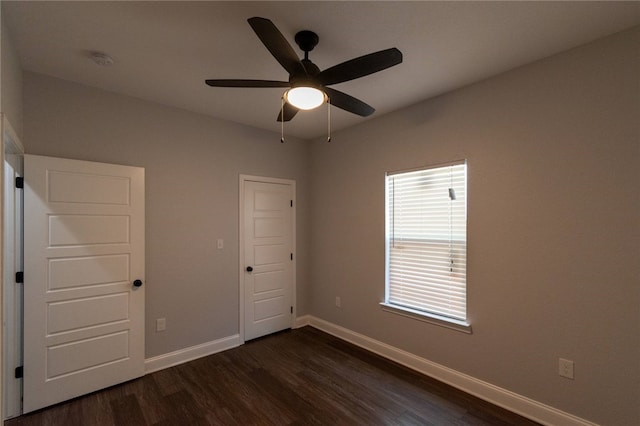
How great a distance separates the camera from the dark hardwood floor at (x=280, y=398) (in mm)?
2201

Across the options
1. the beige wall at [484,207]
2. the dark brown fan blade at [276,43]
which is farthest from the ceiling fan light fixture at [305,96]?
the beige wall at [484,207]

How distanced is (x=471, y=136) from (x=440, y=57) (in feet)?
2.56

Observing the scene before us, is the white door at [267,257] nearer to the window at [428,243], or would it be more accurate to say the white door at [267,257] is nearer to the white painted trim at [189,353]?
the white painted trim at [189,353]

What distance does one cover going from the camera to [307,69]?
1723mm

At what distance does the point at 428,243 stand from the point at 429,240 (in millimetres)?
32

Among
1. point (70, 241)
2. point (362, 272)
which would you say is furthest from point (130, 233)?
point (362, 272)

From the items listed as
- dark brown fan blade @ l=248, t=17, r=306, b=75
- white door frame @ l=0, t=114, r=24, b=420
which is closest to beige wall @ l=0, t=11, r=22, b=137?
white door frame @ l=0, t=114, r=24, b=420

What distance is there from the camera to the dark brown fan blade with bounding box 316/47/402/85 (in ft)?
5.05

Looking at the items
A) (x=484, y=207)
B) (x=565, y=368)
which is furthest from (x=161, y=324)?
(x=565, y=368)

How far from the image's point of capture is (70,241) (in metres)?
2.43

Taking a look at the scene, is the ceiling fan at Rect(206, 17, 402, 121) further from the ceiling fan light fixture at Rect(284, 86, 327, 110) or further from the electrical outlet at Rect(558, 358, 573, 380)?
the electrical outlet at Rect(558, 358, 573, 380)

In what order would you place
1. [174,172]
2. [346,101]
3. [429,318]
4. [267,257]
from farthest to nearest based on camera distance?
[267,257], [174,172], [429,318], [346,101]

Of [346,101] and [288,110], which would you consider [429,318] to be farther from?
[288,110]

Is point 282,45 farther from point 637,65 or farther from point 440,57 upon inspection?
point 637,65
